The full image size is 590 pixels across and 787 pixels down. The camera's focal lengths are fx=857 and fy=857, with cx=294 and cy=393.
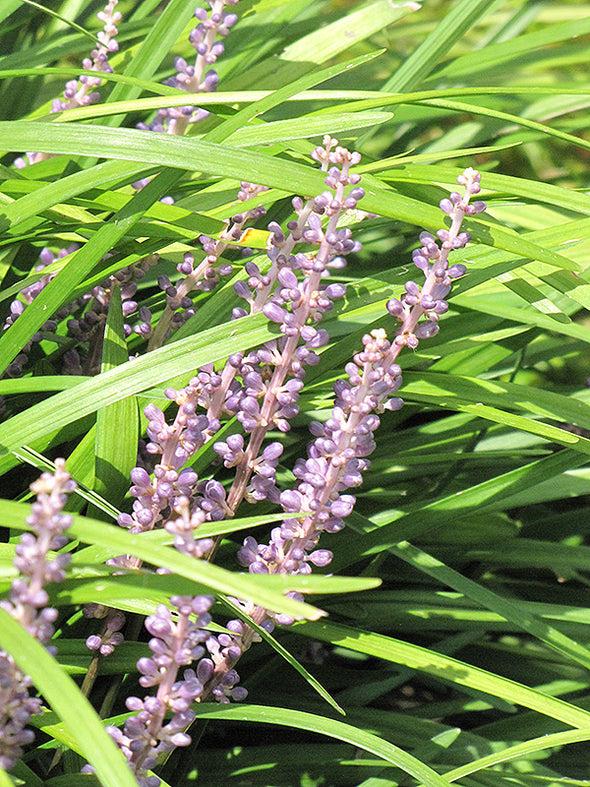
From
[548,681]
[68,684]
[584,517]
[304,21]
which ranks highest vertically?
[304,21]

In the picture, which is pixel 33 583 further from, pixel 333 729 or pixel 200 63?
pixel 200 63

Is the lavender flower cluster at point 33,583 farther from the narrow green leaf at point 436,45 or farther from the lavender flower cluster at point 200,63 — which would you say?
the narrow green leaf at point 436,45

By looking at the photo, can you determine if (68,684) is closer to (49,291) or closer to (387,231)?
(49,291)

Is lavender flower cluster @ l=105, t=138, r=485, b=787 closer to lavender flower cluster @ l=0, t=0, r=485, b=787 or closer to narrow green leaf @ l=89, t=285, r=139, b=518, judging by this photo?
lavender flower cluster @ l=0, t=0, r=485, b=787

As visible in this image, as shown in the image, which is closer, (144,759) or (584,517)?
(144,759)

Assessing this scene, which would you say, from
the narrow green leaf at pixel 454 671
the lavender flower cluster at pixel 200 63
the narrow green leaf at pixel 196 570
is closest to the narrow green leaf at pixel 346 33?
the lavender flower cluster at pixel 200 63

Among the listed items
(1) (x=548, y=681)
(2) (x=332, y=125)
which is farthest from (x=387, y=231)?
(1) (x=548, y=681)

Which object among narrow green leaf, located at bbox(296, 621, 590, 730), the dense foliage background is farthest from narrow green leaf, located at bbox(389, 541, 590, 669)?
narrow green leaf, located at bbox(296, 621, 590, 730)
